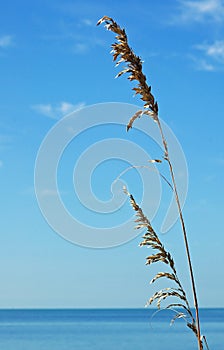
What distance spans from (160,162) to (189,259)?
0.49 metres

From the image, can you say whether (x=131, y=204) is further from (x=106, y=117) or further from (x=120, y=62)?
(x=106, y=117)

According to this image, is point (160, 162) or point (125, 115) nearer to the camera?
Result: point (160, 162)

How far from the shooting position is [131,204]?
12.9 feet

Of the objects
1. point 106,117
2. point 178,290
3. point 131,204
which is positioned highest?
point 106,117

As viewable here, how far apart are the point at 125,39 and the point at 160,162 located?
637 millimetres
